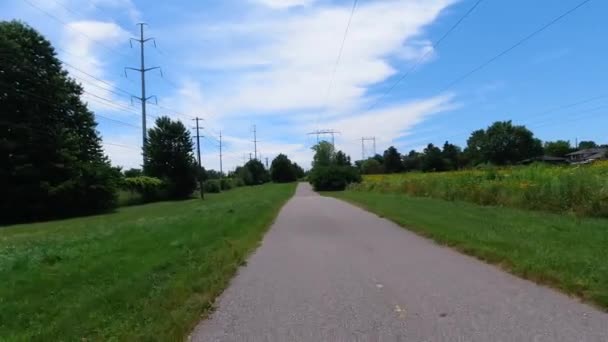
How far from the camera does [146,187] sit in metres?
63.5

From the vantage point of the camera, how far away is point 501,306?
612cm

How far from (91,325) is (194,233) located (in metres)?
9.23

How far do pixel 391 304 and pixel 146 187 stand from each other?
60834mm

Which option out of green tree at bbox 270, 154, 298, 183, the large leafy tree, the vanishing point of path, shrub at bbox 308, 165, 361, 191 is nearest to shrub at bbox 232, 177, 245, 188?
green tree at bbox 270, 154, 298, 183

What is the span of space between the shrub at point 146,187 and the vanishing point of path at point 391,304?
53763 mm

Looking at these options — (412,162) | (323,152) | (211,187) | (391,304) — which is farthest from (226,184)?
(391,304)

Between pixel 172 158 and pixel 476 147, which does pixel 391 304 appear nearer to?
pixel 172 158

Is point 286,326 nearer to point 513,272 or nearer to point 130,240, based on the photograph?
point 513,272

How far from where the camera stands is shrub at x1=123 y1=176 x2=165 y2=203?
200 feet

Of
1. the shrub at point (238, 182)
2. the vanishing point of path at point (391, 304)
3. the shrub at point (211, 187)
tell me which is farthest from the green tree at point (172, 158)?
A: the vanishing point of path at point (391, 304)

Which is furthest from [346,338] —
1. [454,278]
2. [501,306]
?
[454,278]

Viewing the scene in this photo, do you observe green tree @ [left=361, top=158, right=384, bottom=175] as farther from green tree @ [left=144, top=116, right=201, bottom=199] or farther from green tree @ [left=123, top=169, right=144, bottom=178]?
green tree @ [left=123, top=169, right=144, bottom=178]

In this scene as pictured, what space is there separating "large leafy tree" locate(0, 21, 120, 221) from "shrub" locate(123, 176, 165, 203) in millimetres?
14022

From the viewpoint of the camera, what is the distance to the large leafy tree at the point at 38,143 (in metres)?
39.1
